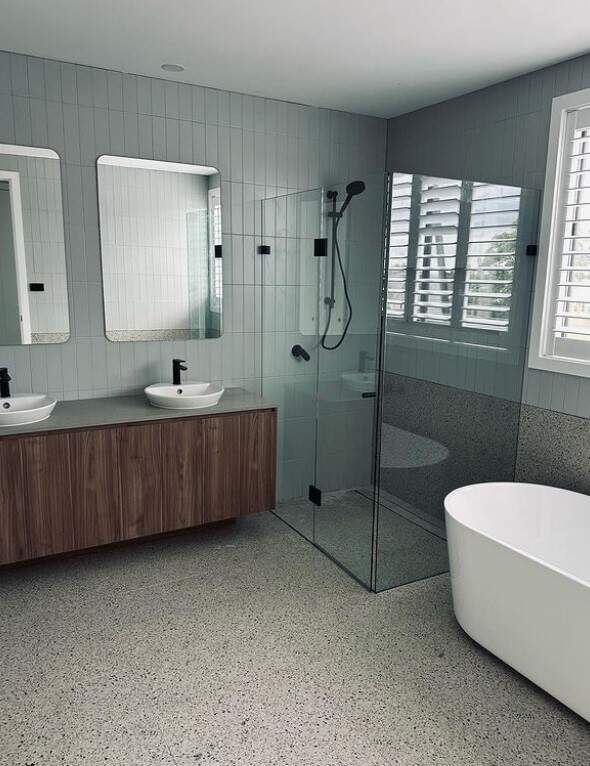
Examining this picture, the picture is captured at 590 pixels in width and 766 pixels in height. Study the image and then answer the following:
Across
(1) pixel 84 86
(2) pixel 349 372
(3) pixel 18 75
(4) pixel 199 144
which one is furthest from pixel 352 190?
(3) pixel 18 75

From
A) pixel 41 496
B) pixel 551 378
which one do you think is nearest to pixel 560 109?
pixel 551 378

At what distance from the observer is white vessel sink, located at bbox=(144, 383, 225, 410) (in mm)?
3250

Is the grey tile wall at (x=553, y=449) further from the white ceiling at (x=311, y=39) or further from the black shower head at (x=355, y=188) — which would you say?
the white ceiling at (x=311, y=39)

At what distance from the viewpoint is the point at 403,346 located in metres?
2.90

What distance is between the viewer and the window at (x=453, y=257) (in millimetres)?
2758

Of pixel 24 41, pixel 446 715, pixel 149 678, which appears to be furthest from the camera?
pixel 24 41

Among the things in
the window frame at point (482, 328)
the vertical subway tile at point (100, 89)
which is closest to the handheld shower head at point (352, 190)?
the window frame at point (482, 328)

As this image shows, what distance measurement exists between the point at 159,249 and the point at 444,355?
1.73 meters

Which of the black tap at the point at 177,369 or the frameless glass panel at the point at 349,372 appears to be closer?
the frameless glass panel at the point at 349,372

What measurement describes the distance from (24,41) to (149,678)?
113 inches

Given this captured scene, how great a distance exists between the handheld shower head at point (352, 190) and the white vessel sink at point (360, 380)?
83 cm

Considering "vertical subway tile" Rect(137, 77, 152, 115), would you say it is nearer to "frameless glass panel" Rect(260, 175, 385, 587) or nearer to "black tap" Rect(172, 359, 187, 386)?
"frameless glass panel" Rect(260, 175, 385, 587)

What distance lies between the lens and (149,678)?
237cm

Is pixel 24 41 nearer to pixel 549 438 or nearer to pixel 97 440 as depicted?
pixel 97 440
